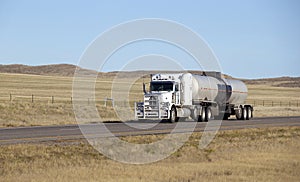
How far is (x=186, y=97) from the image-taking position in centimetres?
3894

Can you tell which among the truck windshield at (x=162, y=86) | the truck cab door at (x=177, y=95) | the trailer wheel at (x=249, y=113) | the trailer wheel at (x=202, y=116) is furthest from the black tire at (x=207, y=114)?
the trailer wheel at (x=249, y=113)

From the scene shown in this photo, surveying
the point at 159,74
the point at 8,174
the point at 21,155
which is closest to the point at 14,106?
the point at 159,74

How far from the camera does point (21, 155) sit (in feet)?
60.2

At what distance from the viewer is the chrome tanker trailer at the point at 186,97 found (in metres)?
37.1

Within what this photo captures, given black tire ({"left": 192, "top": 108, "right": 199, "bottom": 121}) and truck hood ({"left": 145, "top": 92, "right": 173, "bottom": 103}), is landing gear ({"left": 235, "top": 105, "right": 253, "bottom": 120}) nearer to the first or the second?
black tire ({"left": 192, "top": 108, "right": 199, "bottom": 121})

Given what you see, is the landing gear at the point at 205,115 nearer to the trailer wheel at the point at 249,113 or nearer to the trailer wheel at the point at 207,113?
the trailer wheel at the point at 207,113

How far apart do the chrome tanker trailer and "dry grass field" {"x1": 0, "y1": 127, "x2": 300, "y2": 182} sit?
14317 mm

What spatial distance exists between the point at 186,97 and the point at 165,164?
22.2m

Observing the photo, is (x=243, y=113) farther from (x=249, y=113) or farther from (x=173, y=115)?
(x=173, y=115)

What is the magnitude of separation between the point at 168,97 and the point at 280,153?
18.0 m

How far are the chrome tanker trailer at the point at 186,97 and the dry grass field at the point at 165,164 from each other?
47.0ft

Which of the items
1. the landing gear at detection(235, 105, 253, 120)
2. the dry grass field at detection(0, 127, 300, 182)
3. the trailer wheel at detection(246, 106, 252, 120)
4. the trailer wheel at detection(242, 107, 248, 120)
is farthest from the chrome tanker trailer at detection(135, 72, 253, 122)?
the dry grass field at detection(0, 127, 300, 182)

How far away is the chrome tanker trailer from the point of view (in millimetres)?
37125

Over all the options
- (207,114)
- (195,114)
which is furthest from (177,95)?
(207,114)
